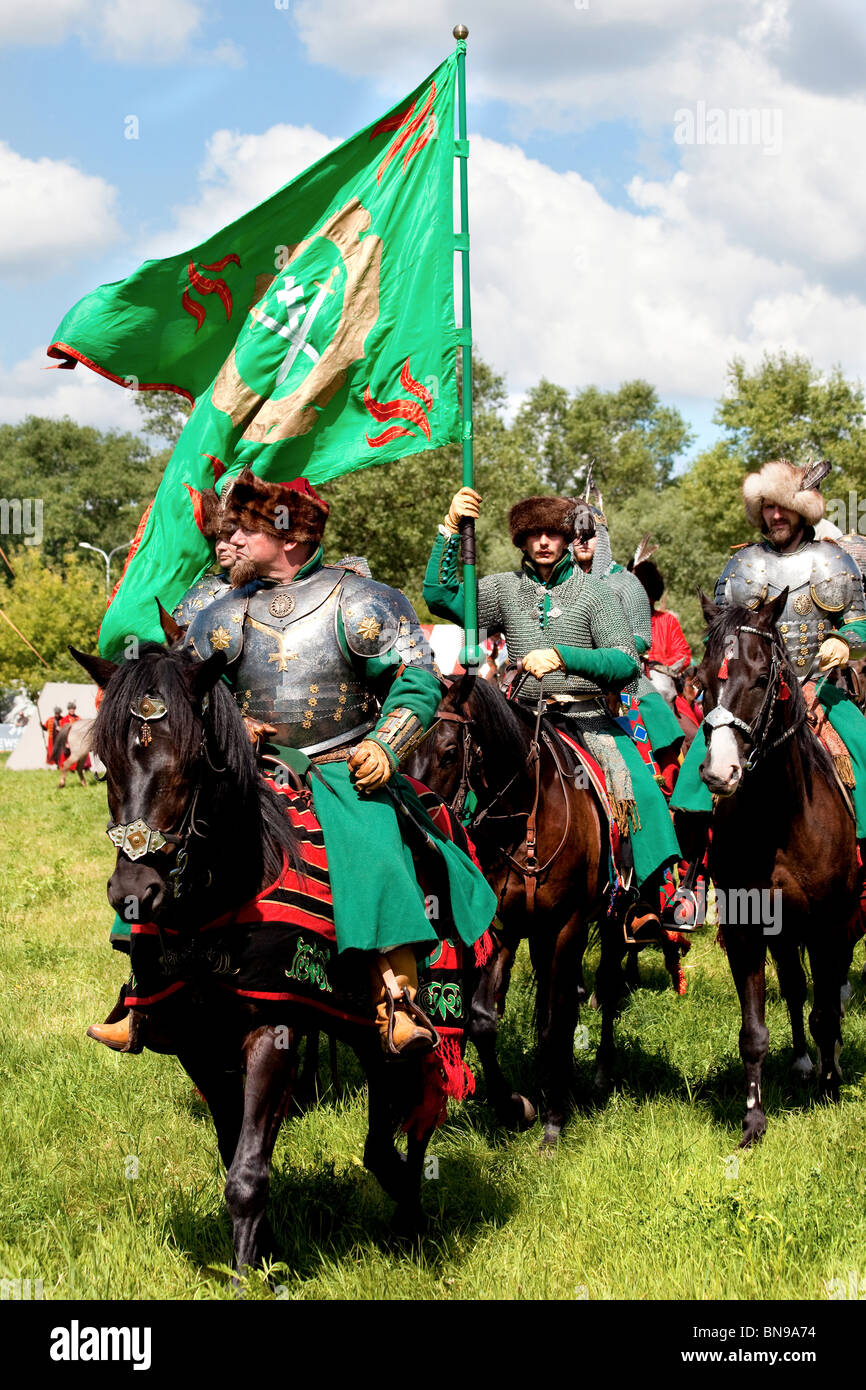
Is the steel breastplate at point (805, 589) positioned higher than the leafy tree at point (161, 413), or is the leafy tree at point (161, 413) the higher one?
the leafy tree at point (161, 413)

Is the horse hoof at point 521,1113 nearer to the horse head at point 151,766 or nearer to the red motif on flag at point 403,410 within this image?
the horse head at point 151,766

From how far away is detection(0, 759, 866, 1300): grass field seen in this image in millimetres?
4293

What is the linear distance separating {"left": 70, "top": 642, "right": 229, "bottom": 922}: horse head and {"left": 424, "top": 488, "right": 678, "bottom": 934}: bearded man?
119 inches

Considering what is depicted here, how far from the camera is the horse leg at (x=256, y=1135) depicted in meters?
3.75

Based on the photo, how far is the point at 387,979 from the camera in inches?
165

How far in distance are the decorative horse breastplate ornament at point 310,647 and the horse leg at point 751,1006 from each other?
102 inches

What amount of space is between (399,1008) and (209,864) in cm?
86

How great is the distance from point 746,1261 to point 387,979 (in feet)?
5.07

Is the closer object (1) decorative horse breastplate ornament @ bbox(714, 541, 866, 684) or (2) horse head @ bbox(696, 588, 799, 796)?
(2) horse head @ bbox(696, 588, 799, 796)

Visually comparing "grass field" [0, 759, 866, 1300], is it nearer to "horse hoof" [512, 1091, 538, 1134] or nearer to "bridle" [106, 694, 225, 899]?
"horse hoof" [512, 1091, 538, 1134]

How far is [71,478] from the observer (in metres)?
74.9

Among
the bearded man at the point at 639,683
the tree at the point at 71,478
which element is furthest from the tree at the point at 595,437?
the bearded man at the point at 639,683

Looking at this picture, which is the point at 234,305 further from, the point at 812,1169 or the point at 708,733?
the point at 812,1169

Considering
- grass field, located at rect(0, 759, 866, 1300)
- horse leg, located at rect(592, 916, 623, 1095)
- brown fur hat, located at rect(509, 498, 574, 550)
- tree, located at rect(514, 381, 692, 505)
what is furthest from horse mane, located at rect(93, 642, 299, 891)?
tree, located at rect(514, 381, 692, 505)
